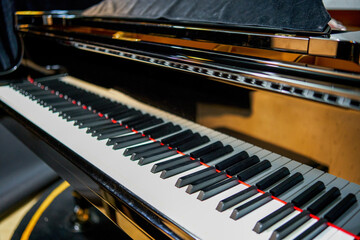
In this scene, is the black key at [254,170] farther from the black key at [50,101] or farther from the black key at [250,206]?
the black key at [50,101]

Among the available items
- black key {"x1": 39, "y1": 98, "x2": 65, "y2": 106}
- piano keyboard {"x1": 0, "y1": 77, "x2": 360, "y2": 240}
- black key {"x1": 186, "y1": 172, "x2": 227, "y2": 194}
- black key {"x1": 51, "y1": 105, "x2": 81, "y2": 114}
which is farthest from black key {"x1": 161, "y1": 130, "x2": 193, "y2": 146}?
black key {"x1": 39, "y1": 98, "x2": 65, "y2": 106}

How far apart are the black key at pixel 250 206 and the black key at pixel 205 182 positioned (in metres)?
0.13

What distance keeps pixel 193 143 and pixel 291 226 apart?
44 cm

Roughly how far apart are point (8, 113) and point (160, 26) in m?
0.91

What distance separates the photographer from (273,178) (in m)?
0.83

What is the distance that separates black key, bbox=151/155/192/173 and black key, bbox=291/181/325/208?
0.35 meters

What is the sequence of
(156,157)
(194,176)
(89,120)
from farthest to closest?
(89,120)
(156,157)
(194,176)

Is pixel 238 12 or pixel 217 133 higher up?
pixel 238 12

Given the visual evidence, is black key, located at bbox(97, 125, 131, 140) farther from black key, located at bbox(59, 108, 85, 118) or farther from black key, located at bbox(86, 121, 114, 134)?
black key, located at bbox(59, 108, 85, 118)

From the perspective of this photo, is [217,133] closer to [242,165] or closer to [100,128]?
[242,165]

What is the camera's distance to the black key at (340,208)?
27.1 inches

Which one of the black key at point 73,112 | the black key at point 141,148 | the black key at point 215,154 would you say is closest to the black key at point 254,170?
the black key at point 215,154

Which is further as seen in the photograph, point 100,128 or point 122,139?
point 100,128

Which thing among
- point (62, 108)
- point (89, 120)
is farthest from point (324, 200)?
point (62, 108)
